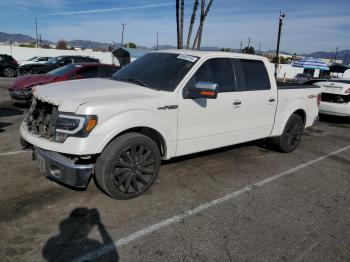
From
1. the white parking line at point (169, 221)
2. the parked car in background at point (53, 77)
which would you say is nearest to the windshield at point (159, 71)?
the white parking line at point (169, 221)

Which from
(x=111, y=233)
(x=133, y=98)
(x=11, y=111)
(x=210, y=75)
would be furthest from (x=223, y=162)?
(x=11, y=111)

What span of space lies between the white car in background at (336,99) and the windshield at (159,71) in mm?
7208

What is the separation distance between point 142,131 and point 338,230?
2575 millimetres

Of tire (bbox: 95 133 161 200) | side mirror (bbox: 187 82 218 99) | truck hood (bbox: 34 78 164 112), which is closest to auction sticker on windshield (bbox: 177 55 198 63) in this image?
side mirror (bbox: 187 82 218 99)

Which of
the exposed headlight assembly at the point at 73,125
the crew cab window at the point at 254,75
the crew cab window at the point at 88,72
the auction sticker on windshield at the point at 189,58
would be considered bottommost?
the exposed headlight assembly at the point at 73,125

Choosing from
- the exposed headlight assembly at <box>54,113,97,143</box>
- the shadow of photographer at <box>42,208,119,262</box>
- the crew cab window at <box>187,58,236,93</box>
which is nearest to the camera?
the shadow of photographer at <box>42,208,119,262</box>

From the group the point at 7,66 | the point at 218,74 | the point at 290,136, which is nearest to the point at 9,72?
the point at 7,66

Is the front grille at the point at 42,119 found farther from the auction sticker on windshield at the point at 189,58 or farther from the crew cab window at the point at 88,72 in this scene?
the crew cab window at the point at 88,72

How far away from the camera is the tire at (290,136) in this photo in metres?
6.54

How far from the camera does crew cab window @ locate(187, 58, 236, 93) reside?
15.7ft

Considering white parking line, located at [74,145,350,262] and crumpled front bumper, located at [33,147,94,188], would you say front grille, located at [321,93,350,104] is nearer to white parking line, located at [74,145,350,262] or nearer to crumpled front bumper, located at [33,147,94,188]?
white parking line, located at [74,145,350,262]

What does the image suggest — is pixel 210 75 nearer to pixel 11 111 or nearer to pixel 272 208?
pixel 272 208

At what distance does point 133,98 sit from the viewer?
161 inches

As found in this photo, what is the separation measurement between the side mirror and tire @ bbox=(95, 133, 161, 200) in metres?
0.86
